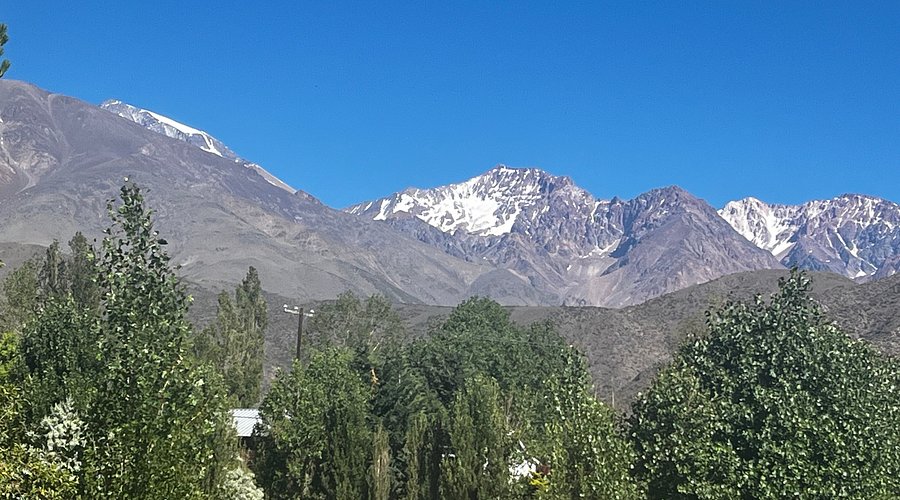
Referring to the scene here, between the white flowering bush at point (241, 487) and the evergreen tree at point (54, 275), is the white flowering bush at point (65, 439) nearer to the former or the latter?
the white flowering bush at point (241, 487)

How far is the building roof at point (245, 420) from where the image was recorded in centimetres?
5259

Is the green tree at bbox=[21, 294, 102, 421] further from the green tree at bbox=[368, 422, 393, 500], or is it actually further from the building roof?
the building roof

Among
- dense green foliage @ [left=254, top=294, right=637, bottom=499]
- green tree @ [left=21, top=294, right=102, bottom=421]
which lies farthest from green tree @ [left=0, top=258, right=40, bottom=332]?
green tree @ [left=21, top=294, right=102, bottom=421]

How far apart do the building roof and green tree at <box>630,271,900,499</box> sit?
24932 mm

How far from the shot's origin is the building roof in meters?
52.6

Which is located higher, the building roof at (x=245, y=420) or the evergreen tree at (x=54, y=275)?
the evergreen tree at (x=54, y=275)

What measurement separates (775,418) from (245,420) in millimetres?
35720

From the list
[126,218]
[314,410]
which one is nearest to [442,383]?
[314,410]

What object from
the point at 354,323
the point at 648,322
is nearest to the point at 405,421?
the point at 354,323

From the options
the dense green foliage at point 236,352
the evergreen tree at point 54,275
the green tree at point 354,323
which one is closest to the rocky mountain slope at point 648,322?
the green tree at point 354,323

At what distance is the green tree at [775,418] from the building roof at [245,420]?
24932 mm

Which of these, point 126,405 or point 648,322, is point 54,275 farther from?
Result: point 648,322

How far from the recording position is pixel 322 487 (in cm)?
3409

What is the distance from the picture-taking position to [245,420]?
5609cm
